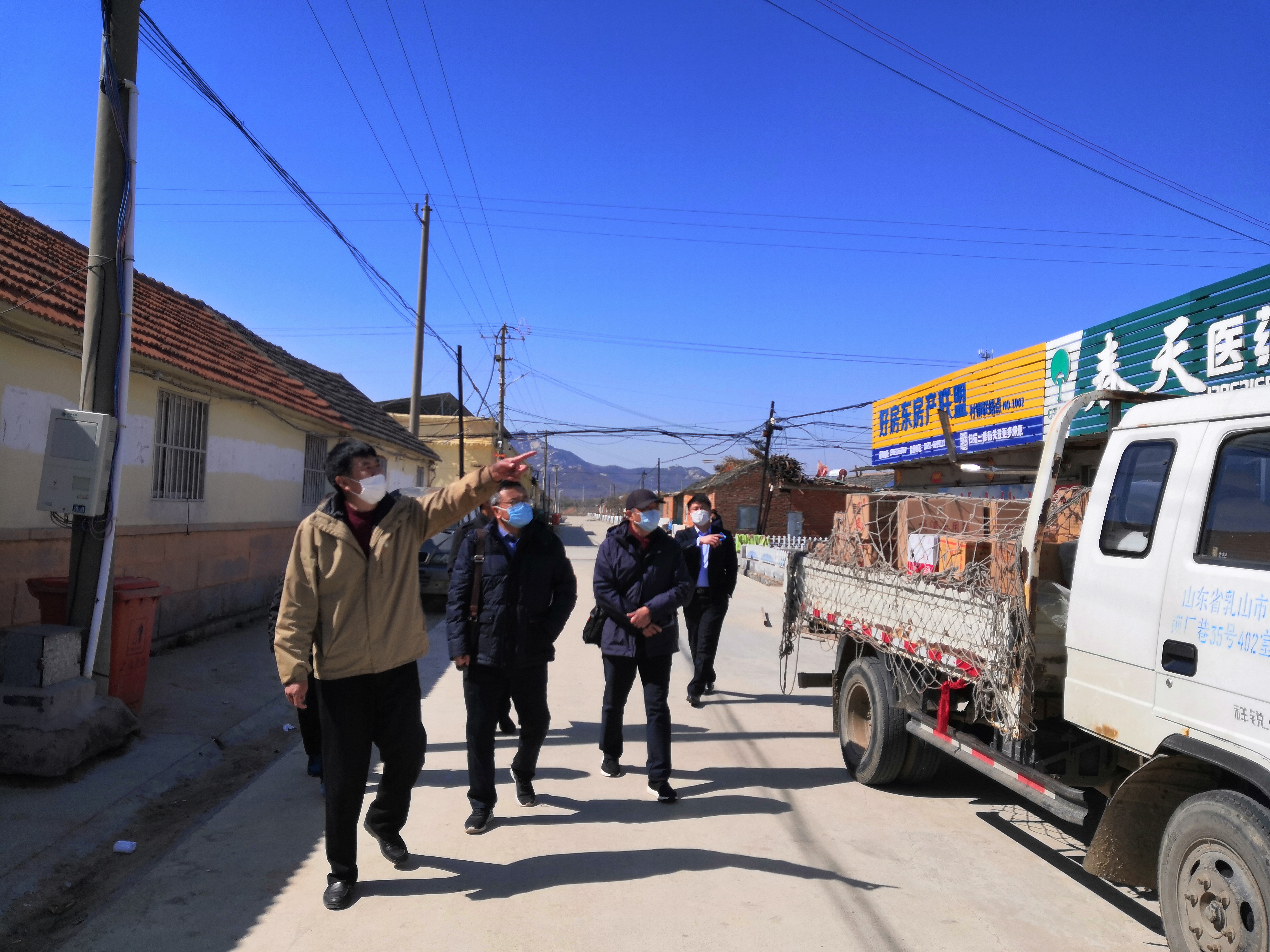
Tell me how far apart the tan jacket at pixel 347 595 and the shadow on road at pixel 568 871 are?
3.31 ft

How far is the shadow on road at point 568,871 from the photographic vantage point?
13.0 ft

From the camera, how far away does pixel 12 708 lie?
17.1ft

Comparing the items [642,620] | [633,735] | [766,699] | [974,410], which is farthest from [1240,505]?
[974,410]

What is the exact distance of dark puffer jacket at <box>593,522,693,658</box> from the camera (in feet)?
17.7

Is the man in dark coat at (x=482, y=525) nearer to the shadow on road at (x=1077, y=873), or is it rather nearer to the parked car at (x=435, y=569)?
the shadow on road at (x=1077, y=873)

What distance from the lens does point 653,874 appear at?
163 inches

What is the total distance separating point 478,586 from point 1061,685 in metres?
2.96

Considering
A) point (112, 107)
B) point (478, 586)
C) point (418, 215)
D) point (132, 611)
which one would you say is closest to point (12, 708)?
point (132, 611)

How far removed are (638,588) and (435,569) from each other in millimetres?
8923

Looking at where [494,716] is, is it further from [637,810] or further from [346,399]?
[346,399]

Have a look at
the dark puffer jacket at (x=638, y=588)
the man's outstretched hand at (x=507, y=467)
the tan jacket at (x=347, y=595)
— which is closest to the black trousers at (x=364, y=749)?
the tan jacket at (x=347, y=595)

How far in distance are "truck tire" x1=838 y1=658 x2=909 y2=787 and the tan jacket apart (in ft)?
9.61

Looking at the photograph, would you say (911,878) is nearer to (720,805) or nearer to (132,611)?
(720,805)

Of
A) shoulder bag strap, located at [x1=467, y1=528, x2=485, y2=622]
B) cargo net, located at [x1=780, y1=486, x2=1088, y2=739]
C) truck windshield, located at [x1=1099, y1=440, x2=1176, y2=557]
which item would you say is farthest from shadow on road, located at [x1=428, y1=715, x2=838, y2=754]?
truck windshield, located at [x1=1099, y1=440, x2=1176, y2=557]
